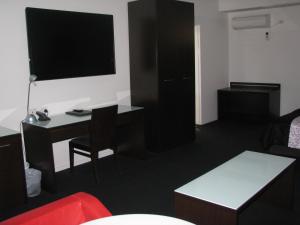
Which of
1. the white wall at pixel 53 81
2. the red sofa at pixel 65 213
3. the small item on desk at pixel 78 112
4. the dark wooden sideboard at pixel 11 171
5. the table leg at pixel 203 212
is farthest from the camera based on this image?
the small item on desk at pixel 78 112

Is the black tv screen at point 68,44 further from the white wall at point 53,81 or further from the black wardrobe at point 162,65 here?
the black wardrobe at point 162,65

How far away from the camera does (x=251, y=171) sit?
8.52 ft

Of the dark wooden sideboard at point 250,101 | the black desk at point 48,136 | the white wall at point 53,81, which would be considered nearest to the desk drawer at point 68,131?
the black desk at point 48,136

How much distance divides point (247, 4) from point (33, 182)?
453cm

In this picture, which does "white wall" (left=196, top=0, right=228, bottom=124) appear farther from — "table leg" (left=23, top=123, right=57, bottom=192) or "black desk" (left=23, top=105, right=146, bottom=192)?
"table leg" (left=23, top=123, right=57, bottom=192)

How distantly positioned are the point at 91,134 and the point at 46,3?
1.53 meters

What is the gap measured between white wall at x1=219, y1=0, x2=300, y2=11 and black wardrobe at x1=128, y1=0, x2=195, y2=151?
1550 millimetres

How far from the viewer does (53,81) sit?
384 cm

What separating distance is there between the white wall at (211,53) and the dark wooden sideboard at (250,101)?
20 cm

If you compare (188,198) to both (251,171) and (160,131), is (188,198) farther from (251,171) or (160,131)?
(160,131)

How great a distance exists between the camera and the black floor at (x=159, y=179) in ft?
9.67

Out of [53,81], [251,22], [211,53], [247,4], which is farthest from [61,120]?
[251,22]

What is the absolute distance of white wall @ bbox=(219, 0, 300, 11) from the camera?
5.47 m

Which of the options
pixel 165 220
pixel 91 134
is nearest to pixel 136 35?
pixel 91 134
